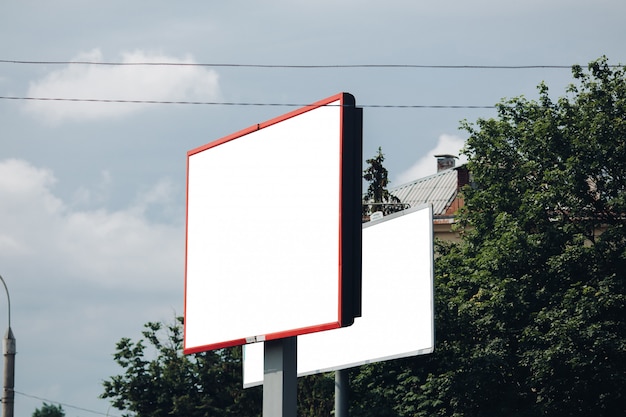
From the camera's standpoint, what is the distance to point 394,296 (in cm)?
2103

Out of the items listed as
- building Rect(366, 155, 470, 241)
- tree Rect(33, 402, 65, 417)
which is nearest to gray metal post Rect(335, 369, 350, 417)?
building Rect(366, 155, 470, 241)

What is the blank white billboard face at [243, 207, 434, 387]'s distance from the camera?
20578 mm

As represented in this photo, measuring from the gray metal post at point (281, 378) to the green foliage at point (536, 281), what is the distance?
18.8 meters

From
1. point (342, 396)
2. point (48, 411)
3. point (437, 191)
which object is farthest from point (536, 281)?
point (48, 411)

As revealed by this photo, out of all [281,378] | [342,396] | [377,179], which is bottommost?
[281,378]

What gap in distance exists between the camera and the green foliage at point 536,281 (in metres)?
32.8

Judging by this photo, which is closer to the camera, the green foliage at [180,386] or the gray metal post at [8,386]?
the gray metal post at [8,386]

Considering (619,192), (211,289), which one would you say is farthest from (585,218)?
(211,289)

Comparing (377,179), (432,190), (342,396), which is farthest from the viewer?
(432,190)

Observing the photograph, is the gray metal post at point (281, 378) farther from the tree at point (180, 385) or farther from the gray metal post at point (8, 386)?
the tree at point (180, 385)

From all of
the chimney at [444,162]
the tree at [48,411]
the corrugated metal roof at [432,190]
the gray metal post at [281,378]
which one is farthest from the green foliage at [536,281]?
the tree at [48,411]

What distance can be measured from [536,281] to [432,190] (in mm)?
28851

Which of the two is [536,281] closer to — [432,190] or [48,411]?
[432,190]

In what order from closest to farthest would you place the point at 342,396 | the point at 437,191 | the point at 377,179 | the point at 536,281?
the point at 342,396, the point at 536,281, the point at 377,179, the point at 437,191
